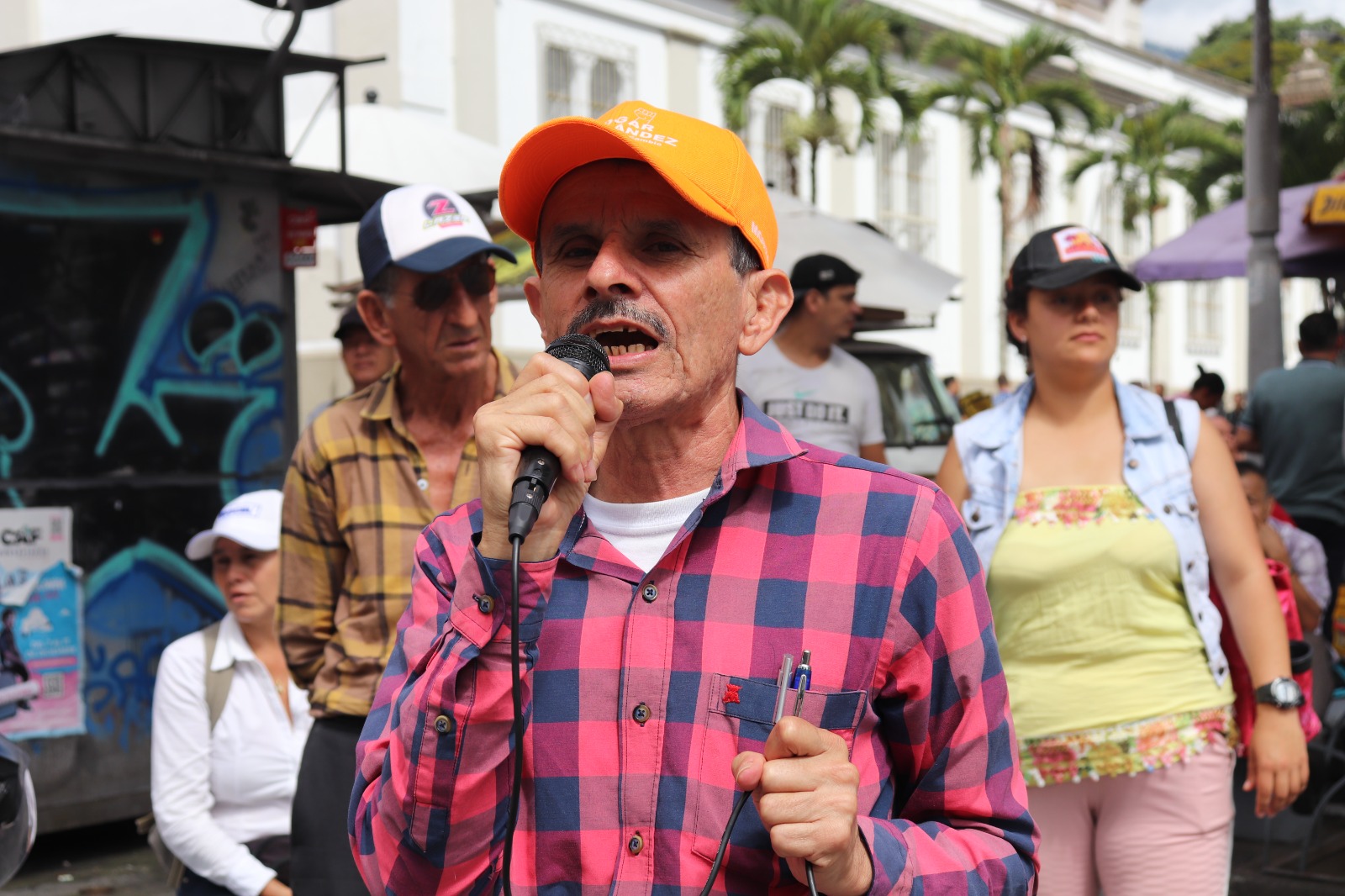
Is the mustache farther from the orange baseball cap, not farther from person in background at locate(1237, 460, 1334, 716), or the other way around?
person in background at locate(1237, 460, 1334, 716)

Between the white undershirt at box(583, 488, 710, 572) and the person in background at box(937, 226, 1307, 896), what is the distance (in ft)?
6.14

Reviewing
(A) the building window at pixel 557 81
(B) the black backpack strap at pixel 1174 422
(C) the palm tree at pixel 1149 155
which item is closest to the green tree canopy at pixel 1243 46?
(C) the palm tree at pixel 1149 155

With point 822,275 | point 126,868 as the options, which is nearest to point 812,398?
point 822,275

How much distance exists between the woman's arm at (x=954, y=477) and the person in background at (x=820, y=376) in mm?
3121

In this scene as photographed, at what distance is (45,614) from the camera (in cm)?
711

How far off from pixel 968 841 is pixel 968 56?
28.2 meters

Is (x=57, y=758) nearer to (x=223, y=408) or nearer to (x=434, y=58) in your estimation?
(x=223, y=408)

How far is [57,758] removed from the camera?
713 centimetres

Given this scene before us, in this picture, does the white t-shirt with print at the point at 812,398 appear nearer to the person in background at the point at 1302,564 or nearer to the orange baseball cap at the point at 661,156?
the person in background at the point at 1302,564

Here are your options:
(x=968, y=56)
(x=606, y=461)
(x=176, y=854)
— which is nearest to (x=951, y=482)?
(x=606, y=461)

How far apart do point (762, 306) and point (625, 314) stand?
1.00 feet

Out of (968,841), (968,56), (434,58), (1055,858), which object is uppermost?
(968,56)

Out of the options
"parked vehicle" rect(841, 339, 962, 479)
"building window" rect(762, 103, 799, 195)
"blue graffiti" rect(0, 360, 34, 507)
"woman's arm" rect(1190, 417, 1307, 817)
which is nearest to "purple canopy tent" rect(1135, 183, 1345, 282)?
"parked vehicle" rect(841, 339, 962, 479)

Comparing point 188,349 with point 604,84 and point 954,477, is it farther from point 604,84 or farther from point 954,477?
point 604,84
